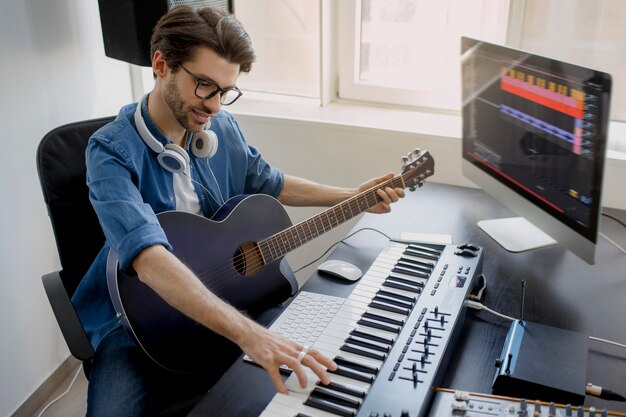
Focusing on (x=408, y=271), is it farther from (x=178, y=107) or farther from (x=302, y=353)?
(x=178, y=107)

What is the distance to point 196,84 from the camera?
63.9 inches

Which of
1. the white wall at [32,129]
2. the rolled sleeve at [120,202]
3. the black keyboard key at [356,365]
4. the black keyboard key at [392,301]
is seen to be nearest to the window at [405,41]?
the white wall at [32,129]

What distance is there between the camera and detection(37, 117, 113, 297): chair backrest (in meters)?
1.69

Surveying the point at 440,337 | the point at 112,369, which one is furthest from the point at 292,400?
the point at 112,369

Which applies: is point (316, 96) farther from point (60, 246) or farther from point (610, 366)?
point (610, 366)

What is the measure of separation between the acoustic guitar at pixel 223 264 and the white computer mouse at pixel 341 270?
0.47 feet

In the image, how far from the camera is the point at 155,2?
6.78ft

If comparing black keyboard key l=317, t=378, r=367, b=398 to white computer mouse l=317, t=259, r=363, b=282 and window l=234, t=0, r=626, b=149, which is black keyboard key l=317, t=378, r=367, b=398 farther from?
window l=234, t=0, r=626, b=149

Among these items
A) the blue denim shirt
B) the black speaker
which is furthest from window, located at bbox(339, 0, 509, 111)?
the blue denim shirt

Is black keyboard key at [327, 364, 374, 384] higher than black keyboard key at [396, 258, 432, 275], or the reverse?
black keyboard key at [396, 258, 432, 275]

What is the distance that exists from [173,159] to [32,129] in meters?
0.79

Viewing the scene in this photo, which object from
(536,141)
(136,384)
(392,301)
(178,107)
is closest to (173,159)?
(178,107)

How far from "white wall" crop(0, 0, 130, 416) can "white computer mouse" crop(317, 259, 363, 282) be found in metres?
1.14

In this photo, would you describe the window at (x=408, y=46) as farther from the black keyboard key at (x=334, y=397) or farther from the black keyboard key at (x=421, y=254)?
the black keyboard key at (x=334, y=397)
